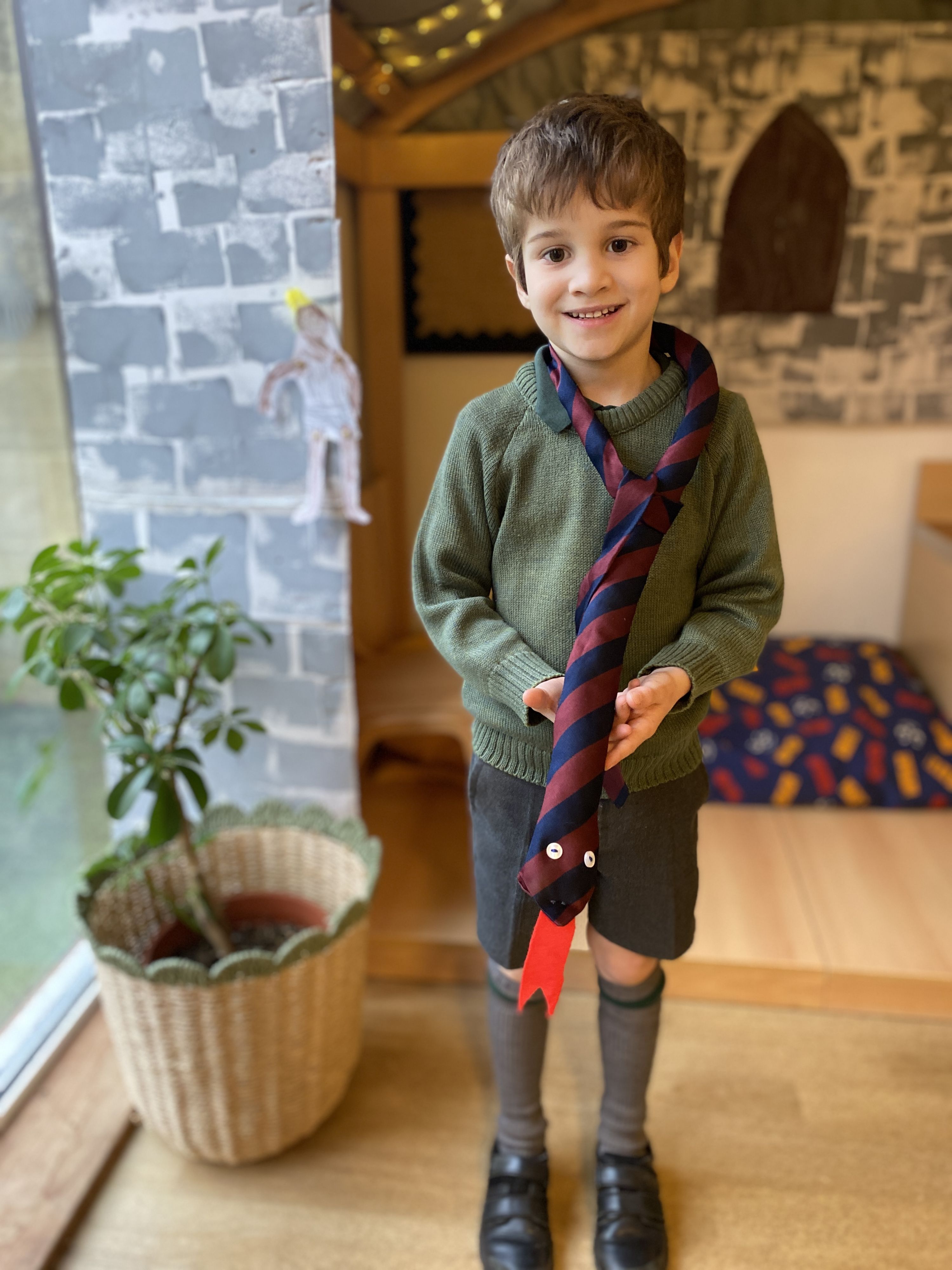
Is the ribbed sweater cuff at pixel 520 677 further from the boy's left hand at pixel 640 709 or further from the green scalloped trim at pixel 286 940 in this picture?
the green scalloped trim at pixel 286 940

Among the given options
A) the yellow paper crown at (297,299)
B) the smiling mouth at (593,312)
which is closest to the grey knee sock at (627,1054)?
the smiling mouth at (593,312)

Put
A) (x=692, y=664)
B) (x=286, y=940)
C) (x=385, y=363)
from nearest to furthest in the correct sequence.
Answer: (x=692, y=664), (x=286, y=940), (x=385, y=363)

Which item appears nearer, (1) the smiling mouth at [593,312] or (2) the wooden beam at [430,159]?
(1) the smiling mouth at [593,312]

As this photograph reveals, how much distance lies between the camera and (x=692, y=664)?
Result: 3.09ft

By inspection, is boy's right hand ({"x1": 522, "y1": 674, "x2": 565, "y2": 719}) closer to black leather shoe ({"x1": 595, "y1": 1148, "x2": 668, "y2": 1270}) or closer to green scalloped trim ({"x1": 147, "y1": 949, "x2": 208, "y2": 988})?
green scalloped trim ({"x1": 147, "y1": 949, "x2": 208, "y2": 988})

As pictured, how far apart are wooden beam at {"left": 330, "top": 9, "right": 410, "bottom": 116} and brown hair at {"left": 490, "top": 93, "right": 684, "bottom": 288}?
0.71 m

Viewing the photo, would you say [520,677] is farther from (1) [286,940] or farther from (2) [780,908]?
(2) [780,908]

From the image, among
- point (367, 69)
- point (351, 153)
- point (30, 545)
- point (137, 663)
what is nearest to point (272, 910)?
point (137, 663)

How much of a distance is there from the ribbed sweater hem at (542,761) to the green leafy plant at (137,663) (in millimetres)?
447

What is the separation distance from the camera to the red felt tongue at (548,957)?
0.96m

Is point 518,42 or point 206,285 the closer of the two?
point 206,285

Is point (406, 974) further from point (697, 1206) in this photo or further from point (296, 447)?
point (296, 447)

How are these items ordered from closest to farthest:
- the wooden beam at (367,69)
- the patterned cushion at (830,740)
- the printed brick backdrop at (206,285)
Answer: the printed brick backdrop at (206,285)
the wooden beam at (367,69)
the patterned cushion at (830,740)

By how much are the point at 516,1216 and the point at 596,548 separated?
0.90 metres
